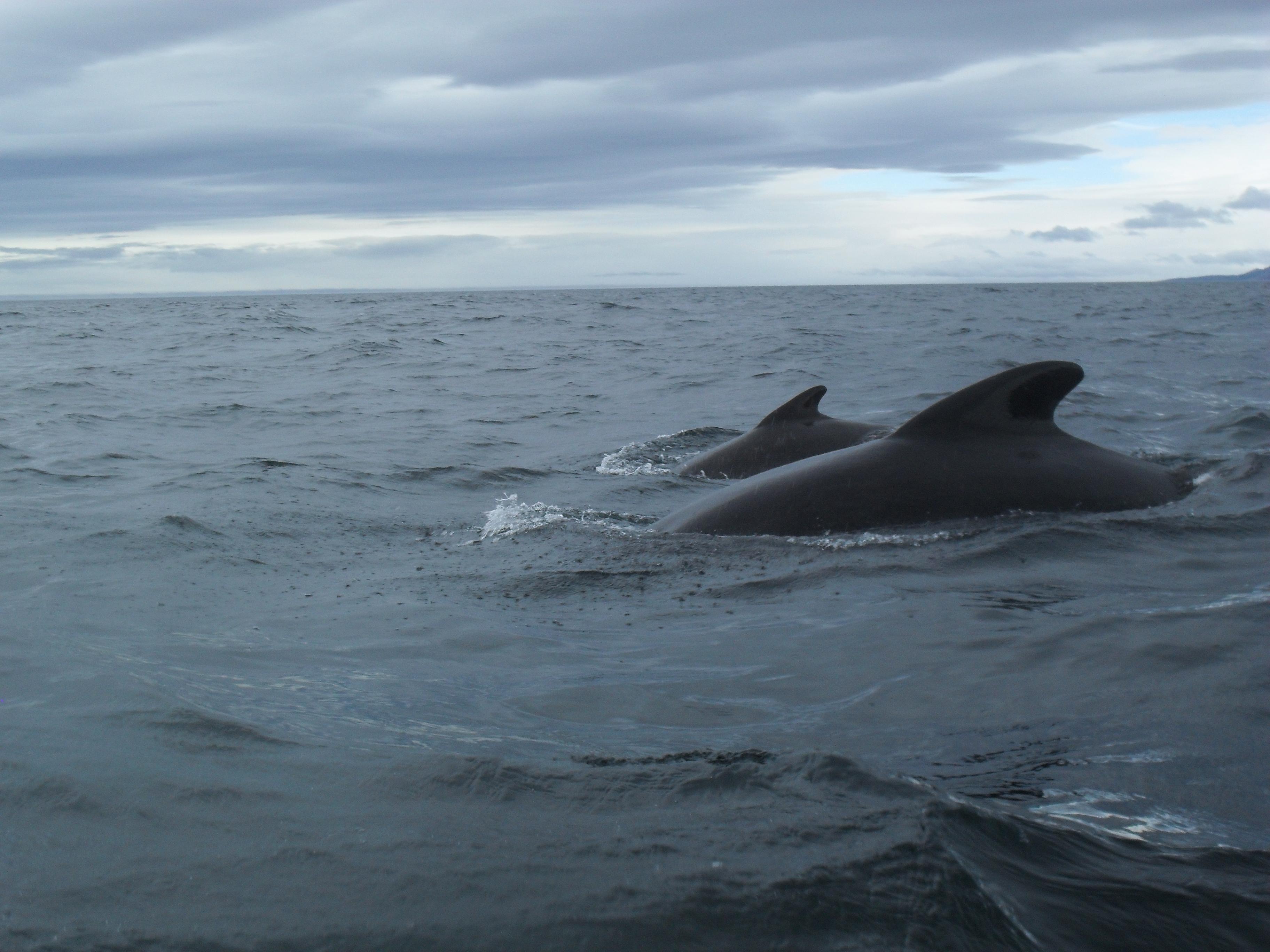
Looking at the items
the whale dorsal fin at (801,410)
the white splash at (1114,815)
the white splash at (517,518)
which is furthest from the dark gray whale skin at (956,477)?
the white splash at (1114,815)

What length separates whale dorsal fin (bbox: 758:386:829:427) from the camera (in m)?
11.0

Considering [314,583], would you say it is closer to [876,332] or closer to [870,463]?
[870,463]

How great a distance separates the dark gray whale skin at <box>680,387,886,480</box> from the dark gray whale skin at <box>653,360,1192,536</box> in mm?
2454

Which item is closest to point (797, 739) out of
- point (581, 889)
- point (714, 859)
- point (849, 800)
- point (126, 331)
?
point (849, 800)

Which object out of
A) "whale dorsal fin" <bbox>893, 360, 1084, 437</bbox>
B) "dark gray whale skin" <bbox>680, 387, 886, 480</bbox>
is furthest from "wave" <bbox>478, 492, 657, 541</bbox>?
"whale dorsal fin" <bbox>893, 360, 1084, 437</bbox>

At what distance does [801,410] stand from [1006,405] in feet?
11.4

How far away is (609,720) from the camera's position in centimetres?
478

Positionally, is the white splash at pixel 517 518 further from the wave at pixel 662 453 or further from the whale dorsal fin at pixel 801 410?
the whale dorsal fin at pixel 801 410

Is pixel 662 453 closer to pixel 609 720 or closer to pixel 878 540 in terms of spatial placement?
pixel 878 540

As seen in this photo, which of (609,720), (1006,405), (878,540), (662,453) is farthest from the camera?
(662,453)

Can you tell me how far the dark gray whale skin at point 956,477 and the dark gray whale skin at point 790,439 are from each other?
8.05 ft

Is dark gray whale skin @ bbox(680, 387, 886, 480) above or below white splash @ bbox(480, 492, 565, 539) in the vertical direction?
above

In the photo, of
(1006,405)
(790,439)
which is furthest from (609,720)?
(790,439)

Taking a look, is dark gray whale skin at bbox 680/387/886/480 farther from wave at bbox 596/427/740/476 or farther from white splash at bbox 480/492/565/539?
white splash at bbox 480/492/565/539
